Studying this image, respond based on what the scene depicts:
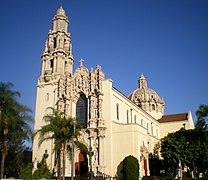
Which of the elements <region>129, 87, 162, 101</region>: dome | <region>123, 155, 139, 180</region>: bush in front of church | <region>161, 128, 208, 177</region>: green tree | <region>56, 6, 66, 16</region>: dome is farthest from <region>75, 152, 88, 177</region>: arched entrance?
<region>129, 87, 162, 101</region>: dome

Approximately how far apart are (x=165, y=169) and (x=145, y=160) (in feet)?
24.7

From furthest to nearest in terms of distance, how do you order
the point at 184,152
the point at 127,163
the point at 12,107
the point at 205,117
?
the point at 184,152, the point at 205,117, the point at 127,163, the point at 12,107

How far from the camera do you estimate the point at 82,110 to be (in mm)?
49406

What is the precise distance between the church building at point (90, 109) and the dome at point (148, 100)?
Answer: 1327 centimetres

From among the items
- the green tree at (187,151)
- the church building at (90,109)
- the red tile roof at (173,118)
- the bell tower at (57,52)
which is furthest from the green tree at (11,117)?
the red tile roof at (173,118)

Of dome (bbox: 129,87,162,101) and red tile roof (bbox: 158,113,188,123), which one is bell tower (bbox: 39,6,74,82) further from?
red tile roof (bbox: 158,113,188,123)

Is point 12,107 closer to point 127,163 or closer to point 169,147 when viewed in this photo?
point 127,163

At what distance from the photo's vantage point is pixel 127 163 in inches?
1544

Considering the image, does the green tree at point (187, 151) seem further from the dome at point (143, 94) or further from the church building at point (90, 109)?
the dome at point (143, 94)

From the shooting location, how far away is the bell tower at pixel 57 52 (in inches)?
2151

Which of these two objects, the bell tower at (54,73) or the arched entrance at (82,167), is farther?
the bell tower at (54,73)

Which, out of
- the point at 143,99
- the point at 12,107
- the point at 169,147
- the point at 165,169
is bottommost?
the point at 165,169

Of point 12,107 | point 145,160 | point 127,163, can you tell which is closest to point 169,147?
point 145,160

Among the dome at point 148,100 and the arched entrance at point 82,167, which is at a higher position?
the dome at point 148,100
